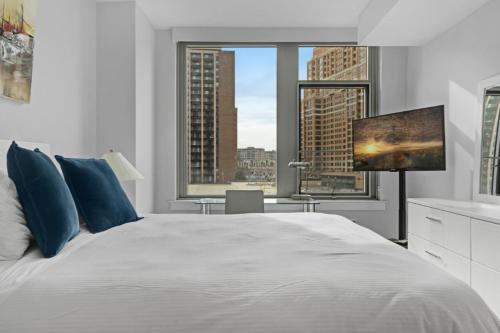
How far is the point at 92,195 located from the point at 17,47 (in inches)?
39.3

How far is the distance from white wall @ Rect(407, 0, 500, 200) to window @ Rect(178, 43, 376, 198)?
0.74 m

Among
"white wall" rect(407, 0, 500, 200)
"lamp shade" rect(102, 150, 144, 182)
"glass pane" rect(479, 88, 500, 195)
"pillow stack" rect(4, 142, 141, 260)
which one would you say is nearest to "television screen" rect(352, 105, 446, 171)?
"white wall" rect(407, 0, 500, 200)

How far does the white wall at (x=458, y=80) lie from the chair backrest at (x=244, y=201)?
1705 mm

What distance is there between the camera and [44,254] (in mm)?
1441

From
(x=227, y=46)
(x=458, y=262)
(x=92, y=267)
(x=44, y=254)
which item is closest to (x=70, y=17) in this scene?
(x=227, y=46)

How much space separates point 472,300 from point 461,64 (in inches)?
108

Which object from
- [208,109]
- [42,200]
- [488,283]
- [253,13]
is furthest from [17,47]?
[488,283]

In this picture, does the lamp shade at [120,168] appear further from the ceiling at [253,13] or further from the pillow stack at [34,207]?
the ceiling at [253,13]

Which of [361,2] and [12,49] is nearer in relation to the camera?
[12,49]

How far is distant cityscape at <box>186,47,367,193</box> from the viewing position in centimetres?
455

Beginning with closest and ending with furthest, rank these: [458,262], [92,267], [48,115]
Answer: [92,267]
[458,262]
[48,115]

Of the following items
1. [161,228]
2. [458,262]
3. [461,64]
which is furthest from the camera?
[461,64]

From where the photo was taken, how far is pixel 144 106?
392cm

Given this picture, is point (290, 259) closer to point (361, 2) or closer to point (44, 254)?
point (44, 254)
